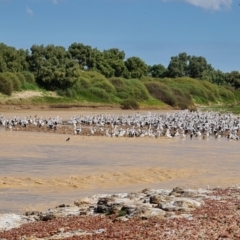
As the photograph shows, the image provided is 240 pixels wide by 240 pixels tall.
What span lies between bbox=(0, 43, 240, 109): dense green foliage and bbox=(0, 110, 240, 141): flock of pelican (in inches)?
921

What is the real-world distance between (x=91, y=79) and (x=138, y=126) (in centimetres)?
4123

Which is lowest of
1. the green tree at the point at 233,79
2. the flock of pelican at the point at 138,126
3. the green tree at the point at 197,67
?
the flock of pelican at the point at 138,126

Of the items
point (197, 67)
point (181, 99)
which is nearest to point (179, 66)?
point (197, 67)

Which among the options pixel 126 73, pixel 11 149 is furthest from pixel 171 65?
pixel 11 149

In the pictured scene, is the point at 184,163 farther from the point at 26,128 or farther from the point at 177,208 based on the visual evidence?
the point at 26,128

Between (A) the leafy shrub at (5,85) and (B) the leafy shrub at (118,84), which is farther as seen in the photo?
(B) the leafy shrub at (118,84)

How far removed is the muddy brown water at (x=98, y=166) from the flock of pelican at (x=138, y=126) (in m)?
2.52

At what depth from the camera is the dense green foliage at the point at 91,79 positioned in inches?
2874

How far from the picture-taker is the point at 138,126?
4247cm

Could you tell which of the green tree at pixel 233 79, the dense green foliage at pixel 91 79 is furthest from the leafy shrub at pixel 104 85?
the green tree at pixel 233 79

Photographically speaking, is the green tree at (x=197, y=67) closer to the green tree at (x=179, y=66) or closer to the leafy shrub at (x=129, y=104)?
the green tree at (x=179, y=66)

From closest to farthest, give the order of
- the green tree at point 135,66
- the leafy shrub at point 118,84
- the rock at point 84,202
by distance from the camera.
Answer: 1. the rock at point 84,202
2. the leafy shrub at point 118,84
3. the green tree at point 135,66

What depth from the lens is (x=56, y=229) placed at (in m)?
12.0

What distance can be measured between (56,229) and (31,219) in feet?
5.60
